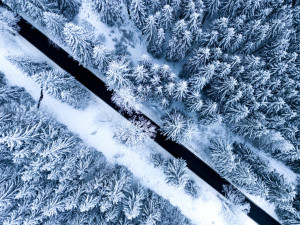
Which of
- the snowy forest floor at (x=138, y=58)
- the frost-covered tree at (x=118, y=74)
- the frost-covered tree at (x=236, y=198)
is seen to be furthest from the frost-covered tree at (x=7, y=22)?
the frost-covered tree at (x=236, y=198)

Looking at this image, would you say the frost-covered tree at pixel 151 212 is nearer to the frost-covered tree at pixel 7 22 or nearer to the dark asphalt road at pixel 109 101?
the dark asphalt road at pixel 109 101

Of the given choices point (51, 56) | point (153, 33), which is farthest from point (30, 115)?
point (153, 33)

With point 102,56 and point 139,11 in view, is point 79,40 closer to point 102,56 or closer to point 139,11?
point 102,56

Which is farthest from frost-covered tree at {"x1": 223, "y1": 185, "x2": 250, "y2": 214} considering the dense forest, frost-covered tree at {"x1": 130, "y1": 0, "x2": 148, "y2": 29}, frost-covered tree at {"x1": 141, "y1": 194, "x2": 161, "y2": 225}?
frost-covered tree at {"x1": 130, "y1": 0, "x2": 148, "y2": 29}

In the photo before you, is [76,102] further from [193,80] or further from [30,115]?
[193,80]

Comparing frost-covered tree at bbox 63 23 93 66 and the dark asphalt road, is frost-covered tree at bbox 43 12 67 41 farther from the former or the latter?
the dark asphalt road

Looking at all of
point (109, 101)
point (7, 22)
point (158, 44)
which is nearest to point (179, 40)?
point (158, 44)
